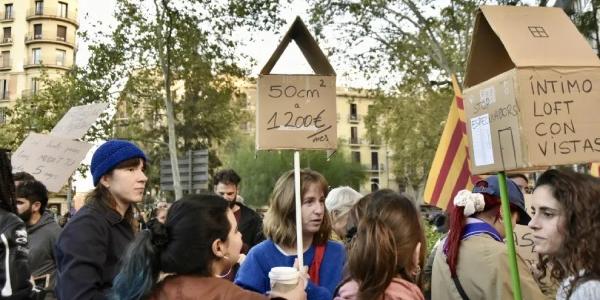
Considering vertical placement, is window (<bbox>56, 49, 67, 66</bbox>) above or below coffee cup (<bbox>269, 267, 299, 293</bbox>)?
above

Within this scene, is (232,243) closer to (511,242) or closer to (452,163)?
(511,242)

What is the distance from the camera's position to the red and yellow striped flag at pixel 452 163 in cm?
550

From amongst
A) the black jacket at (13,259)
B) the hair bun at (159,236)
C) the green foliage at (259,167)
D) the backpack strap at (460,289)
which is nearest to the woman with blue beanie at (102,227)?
the black jacket at (13,259)

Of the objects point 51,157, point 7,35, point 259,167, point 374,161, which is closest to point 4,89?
point 7,35

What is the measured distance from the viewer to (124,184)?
2.78 meters

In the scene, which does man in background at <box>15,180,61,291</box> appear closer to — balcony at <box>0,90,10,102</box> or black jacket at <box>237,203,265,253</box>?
black jacket at <box>237,203,265,253</box>

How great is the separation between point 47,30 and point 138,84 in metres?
37.1

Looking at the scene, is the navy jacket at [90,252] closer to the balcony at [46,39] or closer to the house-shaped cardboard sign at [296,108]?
the house-shaped cardboard sign at [296,108]

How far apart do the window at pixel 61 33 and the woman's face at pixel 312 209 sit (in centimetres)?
5396

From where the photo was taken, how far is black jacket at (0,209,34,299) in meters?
2.34

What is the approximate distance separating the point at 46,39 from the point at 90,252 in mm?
53558

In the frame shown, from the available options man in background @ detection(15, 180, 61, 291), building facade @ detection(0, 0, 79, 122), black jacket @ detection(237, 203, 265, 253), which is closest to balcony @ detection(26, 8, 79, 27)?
building facade @ detection(0, 0, 79, 122)

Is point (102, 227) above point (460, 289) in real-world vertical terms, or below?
above

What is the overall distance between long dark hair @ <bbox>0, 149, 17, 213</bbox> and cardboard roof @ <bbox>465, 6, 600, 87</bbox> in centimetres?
220
